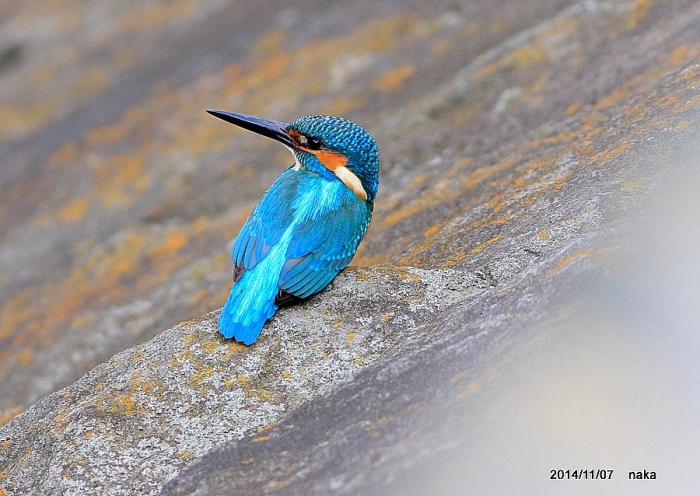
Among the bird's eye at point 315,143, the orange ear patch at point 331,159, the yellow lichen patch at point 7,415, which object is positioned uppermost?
the bird's eye at point 315,143

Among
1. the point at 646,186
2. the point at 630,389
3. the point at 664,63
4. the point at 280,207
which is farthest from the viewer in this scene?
the point at 664,63

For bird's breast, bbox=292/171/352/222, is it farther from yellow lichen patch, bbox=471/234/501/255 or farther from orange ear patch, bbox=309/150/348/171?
yellow lichen patch, bbox=471/234/501/255

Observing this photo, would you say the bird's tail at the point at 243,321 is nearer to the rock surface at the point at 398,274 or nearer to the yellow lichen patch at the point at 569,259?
the rock surface at the point at 398,274

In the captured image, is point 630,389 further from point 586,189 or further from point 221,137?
point 221,137

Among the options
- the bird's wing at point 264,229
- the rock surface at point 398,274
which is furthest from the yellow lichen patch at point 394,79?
the bird's wing at point 264,229

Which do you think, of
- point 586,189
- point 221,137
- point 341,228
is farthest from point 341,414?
point 221,137

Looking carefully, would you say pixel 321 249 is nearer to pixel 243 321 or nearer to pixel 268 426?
pixel 243 321
